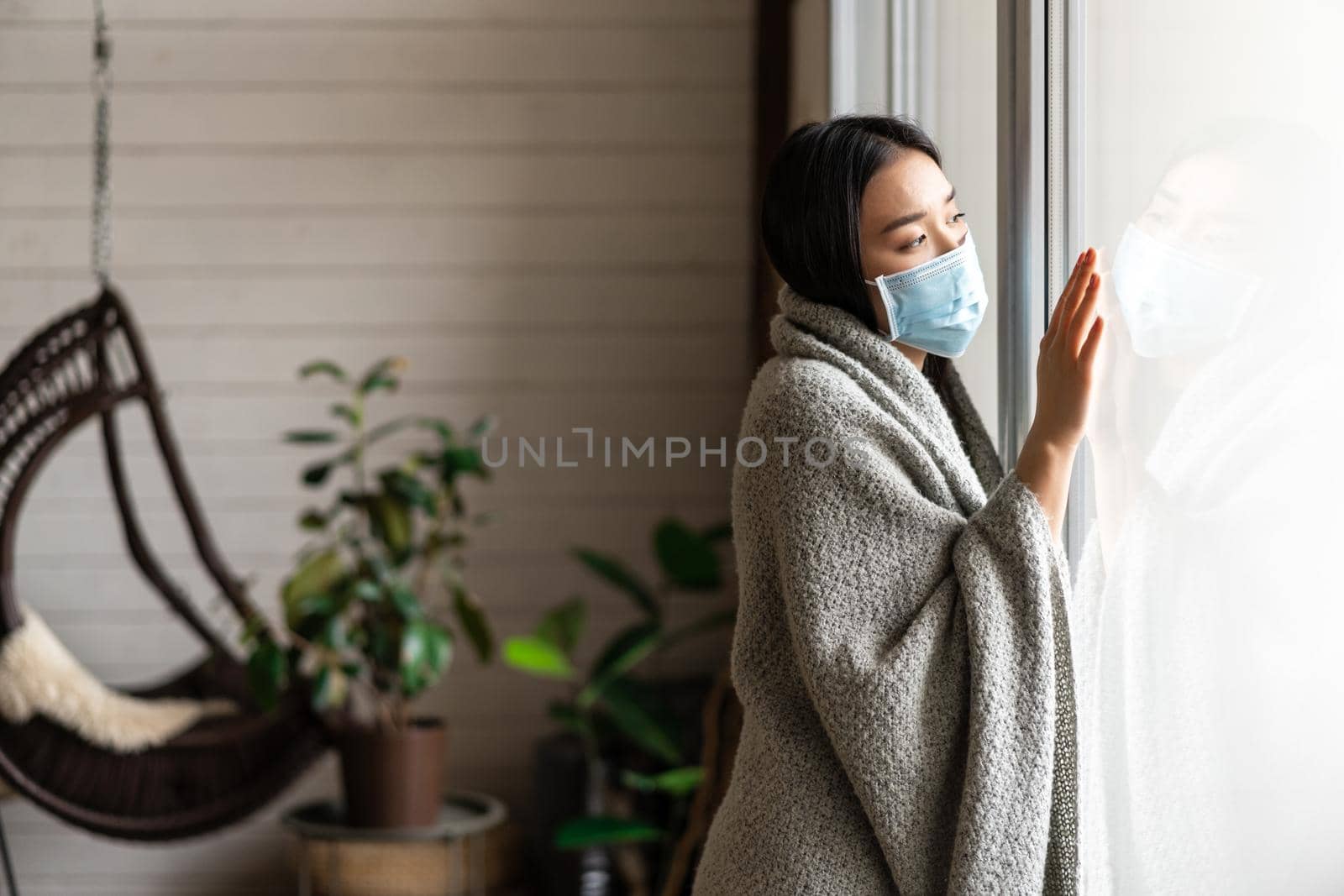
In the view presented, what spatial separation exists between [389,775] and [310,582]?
0.36 metres

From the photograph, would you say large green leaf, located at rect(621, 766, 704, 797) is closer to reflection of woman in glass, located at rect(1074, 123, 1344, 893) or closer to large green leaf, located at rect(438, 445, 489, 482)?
large green leaf, located at rect(438, 445, 489, 482)

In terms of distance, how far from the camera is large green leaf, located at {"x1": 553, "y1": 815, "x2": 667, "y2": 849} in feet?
7.26

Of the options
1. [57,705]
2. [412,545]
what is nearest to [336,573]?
[412,545]

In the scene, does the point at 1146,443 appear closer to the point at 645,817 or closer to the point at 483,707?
the point at 645,817

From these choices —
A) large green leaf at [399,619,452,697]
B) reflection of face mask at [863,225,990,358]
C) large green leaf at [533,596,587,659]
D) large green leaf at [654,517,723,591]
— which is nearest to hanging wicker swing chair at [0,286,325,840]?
large green leaf at [399,619,452,697]

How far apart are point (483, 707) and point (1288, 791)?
221 cm

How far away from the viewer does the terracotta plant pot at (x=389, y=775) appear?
2230mm

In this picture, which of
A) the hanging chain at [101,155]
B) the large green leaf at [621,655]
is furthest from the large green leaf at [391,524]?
the hanging chain at [101,155]

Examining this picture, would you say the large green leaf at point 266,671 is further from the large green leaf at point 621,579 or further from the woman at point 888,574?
the woman at point 888,574

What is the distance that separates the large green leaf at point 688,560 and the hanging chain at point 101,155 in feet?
3.67

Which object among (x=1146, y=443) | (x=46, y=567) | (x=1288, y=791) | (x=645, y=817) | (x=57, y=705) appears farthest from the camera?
(x=46, y=567)

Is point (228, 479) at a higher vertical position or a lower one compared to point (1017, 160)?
lower

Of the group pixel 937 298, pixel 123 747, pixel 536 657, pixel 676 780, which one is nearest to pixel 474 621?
pixel 536 657

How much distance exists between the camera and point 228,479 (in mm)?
2750
